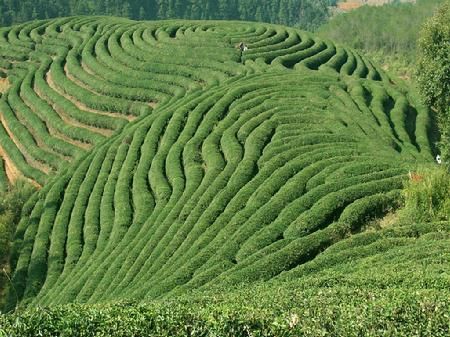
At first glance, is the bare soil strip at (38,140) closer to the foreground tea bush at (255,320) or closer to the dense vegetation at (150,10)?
the foreground tea bush at (255,320)

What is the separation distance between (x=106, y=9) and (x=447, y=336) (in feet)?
553

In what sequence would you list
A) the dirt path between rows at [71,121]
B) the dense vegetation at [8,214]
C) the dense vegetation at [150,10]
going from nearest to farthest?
the dense vegetation at [8,214] → the dirt path between rows at [71,121] → the dense vegetation at [150,10]

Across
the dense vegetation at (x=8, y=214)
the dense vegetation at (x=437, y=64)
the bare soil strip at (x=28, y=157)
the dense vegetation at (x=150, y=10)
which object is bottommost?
the dense vegetation at (x=8, y=214)

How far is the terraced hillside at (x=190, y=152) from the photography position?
33.0 metres

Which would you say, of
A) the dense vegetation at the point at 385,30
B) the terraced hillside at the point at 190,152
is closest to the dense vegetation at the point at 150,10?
the dense vegetation at the point at 385,30

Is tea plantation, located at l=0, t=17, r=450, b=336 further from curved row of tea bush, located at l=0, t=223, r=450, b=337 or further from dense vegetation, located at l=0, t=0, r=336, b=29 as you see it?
dense vegetation, located at l=0, t=0, r=336, b=29

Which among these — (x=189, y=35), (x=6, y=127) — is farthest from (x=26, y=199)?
(x=189, y=35)

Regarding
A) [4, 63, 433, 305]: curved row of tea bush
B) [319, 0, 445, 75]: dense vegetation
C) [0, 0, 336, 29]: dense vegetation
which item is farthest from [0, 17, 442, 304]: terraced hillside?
[0, 0, 336, 29]: dense vegetation

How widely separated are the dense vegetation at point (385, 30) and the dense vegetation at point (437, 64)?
7415cm

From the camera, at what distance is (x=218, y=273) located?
29625 millimetres

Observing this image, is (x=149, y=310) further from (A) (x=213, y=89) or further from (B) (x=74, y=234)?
(A) (x=213, y=89)

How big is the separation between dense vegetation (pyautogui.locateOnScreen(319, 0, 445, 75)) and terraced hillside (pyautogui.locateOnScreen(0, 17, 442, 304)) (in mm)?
48838

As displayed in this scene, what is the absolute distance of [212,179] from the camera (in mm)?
42719

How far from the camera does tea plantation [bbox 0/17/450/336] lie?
2150 centimetres
